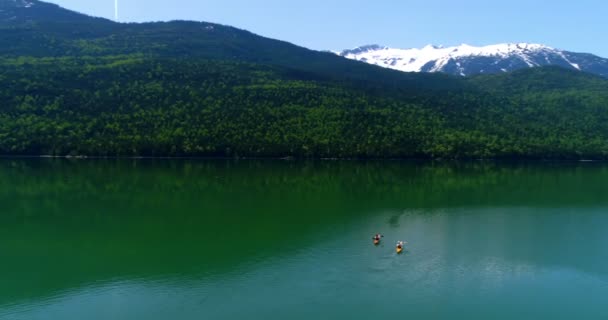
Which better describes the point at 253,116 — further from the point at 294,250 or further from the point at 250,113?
the point at 294,250

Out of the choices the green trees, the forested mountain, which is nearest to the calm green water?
the forested mountain

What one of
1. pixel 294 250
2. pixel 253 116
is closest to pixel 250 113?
pixel 253 116

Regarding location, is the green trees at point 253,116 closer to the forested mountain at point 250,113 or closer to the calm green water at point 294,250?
the forested mountain at point 250,113

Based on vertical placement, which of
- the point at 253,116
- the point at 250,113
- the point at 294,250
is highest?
the point at 250,113

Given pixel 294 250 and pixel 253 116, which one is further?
pixel 253 116

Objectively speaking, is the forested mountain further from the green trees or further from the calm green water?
the calm green water

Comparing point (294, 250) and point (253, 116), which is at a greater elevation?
point (253, 116)

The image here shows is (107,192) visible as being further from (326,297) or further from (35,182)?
(326,297)
